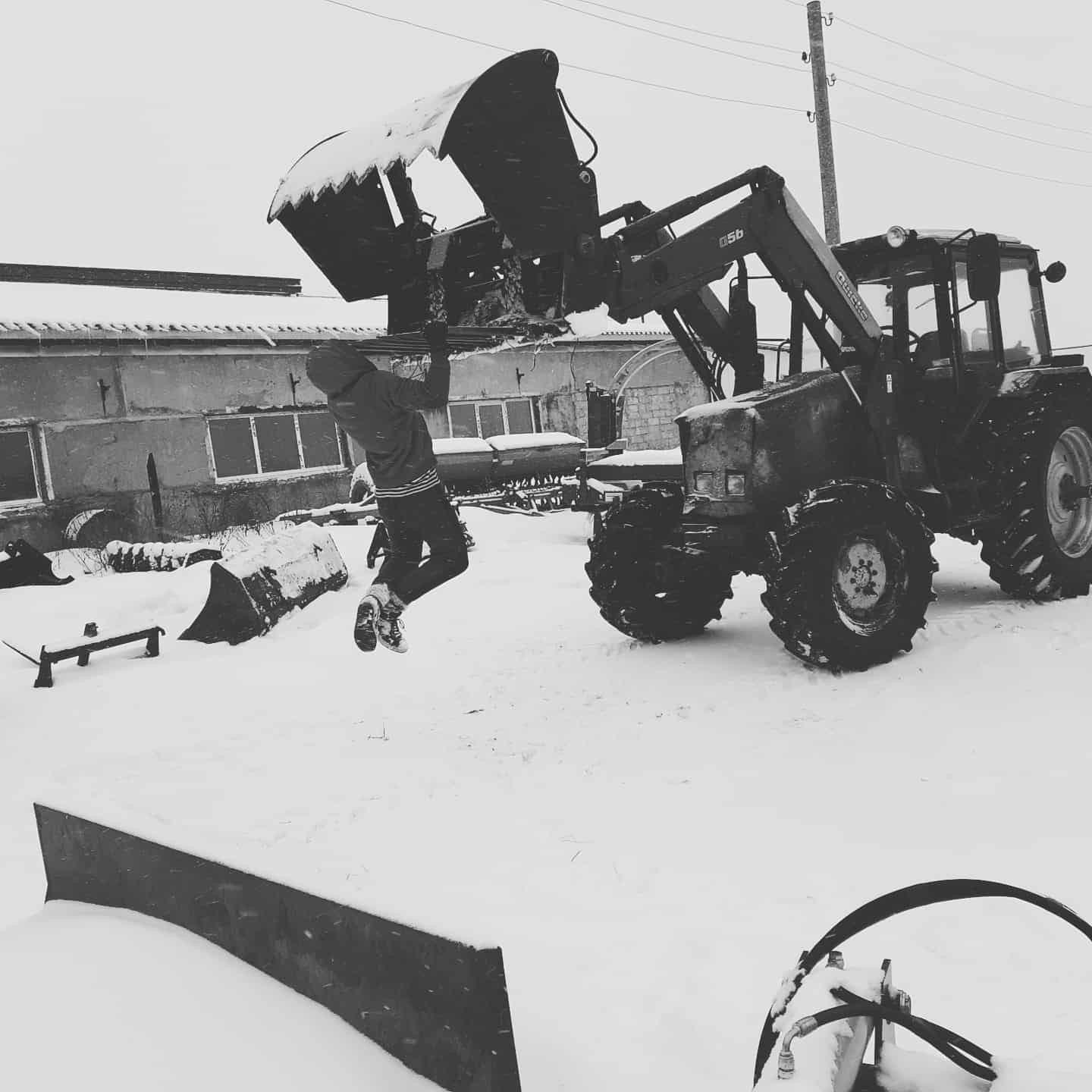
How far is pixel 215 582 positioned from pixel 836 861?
5790mm

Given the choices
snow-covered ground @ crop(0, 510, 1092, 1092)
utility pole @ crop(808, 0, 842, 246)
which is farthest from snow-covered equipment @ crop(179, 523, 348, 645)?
utility pole @ crop(808, 0, 842, 246)

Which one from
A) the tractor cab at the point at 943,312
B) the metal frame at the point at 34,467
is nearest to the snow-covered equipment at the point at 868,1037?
the tractor cab at the point at 943,312

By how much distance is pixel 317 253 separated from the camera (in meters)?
4.92

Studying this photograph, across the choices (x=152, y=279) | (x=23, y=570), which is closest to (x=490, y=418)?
(x=152, y=279)

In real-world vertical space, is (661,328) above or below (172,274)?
below

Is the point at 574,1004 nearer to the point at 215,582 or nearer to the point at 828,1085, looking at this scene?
the point at 828,1085

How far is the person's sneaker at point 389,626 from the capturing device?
476 centimetres

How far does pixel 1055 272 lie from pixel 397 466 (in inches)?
213

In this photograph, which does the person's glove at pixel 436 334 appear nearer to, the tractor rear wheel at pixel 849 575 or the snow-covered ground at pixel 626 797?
the snow-covered ground at pixel 626 797

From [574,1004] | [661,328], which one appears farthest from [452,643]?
[661,328]

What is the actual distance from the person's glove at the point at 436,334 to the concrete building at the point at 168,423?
26.3 ft

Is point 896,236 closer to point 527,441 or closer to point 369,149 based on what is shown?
point 369,149

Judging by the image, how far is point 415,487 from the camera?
467 centimetres

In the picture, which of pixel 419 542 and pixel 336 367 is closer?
pixel 336 367
